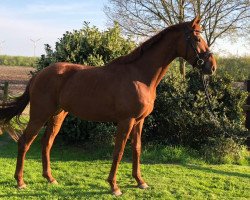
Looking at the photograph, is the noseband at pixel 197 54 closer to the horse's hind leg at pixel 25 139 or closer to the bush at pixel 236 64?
the horse's hind leg at pixel 25 139

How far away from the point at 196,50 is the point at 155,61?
59 centimetres

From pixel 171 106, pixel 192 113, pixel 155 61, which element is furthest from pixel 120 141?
pixel 192 113

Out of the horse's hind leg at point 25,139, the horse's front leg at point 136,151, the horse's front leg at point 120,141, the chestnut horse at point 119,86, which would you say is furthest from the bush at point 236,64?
the horse's hind leg at point 25,139

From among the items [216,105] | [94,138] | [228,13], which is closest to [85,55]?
[94,138]

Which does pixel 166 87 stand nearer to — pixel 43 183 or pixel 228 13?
pixel 43 183

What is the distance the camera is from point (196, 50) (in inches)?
189

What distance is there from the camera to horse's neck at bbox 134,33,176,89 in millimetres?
4992

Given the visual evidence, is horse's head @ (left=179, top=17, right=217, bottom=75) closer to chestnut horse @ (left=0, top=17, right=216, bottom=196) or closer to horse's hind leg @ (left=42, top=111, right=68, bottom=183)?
chestnut horse @ (left=0, top=17, right=216, bottom=196)

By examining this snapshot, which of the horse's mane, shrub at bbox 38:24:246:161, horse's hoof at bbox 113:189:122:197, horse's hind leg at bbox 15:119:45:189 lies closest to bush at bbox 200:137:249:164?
shrub at bbox 38:24:246:161

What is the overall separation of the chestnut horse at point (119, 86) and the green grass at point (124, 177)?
0.87 ft

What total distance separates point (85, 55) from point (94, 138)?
6.33ft

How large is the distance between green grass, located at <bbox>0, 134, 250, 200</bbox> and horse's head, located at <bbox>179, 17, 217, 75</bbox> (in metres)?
1.84

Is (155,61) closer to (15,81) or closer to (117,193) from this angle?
(117,193)

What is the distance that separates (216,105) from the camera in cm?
816
